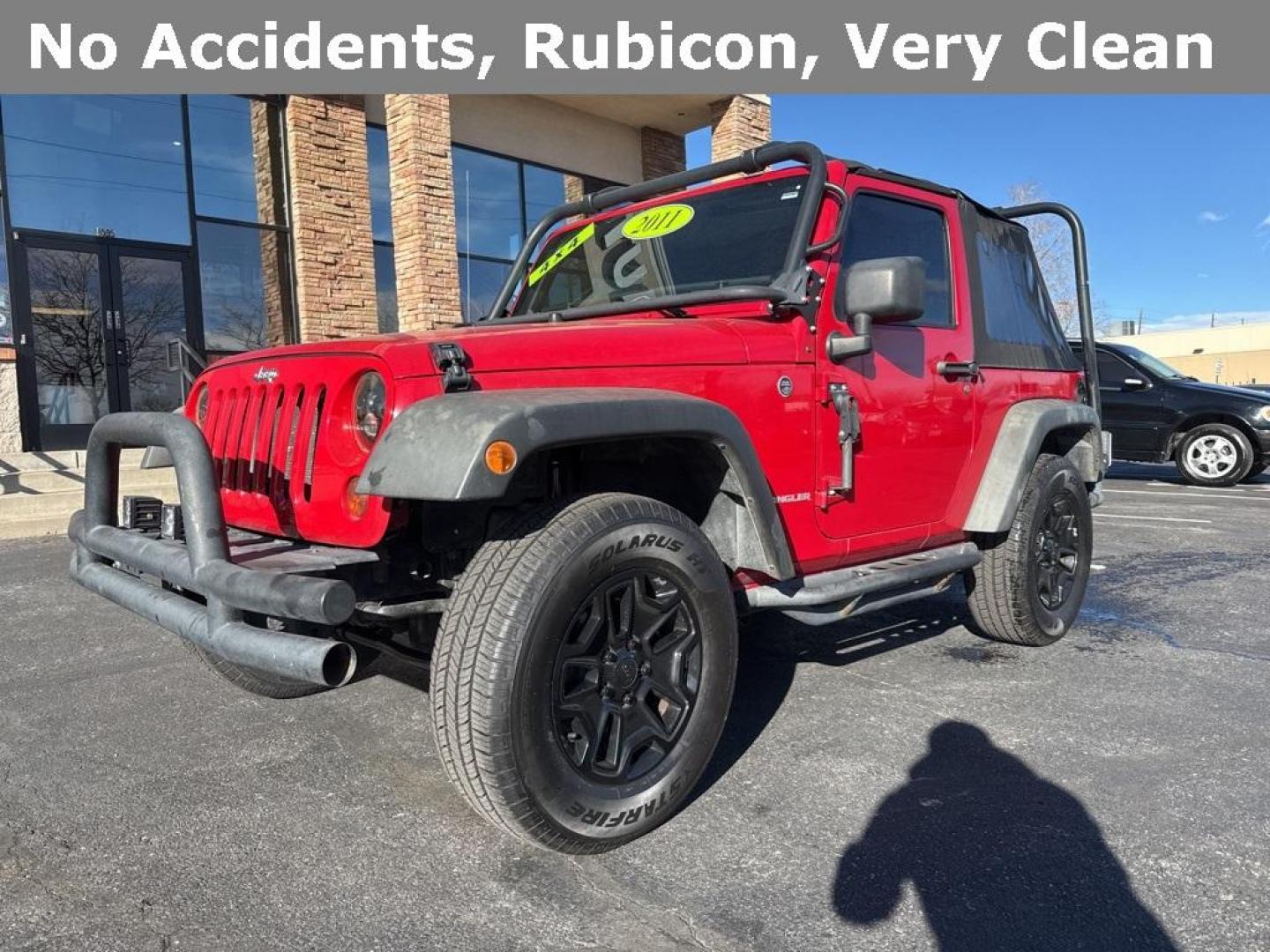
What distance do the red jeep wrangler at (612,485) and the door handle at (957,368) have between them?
0.05ft

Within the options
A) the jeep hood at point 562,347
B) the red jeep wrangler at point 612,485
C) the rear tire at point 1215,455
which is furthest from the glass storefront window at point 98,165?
the rear tire at point 1215,455

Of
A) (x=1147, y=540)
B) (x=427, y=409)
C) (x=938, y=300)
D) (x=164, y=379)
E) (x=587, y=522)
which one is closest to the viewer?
(x=427, y=409)

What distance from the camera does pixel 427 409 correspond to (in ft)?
7.07

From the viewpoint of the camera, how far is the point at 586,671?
7.96 ft

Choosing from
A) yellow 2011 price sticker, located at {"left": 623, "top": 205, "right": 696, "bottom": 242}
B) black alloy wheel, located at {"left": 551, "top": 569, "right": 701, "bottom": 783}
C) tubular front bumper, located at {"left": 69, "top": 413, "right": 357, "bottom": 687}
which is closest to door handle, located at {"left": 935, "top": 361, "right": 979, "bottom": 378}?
yellow 2011 price sticker, located at {"left": 623, "top": 205, "right": 696, "bottom": 242}

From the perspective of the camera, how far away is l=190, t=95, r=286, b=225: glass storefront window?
33.3ft

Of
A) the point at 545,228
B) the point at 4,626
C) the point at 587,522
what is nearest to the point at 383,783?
the point at 587,522

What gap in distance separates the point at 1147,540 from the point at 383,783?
669 cm

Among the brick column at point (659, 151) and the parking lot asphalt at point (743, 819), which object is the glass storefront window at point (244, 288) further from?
the parking lot asphalt at point (743, 819)

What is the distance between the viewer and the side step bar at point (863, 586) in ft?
9.73

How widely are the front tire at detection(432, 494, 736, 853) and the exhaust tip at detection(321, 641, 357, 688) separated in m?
0.25

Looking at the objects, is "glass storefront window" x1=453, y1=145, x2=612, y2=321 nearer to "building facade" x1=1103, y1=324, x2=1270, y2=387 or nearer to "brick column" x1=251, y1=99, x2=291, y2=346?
"brick column" x1=251, y1=99, x2=291, y2=346

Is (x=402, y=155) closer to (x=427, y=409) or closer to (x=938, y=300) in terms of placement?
(x=938, y=300)

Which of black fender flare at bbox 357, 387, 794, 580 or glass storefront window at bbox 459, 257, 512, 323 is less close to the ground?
glass storefront window at bbox 459, 257, 512, 323
